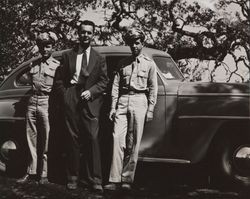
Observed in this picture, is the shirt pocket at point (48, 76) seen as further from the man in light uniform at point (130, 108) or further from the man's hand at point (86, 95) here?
the man in light uniform at point (130, 108)

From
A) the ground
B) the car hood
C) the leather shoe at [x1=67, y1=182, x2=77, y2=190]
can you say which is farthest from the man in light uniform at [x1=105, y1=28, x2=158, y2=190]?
the car hood

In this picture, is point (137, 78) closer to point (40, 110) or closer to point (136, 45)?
point (136, 45)

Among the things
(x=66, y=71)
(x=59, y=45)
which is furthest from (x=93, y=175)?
(x=59, y=45)

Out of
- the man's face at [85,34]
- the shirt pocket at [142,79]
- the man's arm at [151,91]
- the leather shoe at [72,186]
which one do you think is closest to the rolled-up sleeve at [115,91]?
the shirt pocket at [142,79]

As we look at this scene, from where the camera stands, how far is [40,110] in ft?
18.1

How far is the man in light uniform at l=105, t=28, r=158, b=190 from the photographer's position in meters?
5.02

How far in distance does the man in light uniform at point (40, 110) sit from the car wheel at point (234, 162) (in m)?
2.14

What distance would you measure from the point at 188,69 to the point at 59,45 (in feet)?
11.2

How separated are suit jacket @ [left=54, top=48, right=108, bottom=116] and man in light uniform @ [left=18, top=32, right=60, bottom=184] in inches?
12.9

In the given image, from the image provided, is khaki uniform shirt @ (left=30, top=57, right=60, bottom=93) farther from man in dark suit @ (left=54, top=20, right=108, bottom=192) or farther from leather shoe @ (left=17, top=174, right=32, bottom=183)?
leather shoe @ (left=17, top=174, right=32, bottom=183)

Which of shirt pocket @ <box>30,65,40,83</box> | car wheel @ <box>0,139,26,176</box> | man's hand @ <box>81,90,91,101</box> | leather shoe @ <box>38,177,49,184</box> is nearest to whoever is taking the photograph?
man's hand @ <box>81,90,91,101</box>

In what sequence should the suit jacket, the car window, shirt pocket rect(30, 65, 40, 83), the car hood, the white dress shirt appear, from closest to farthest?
the suit jacket, the white dress shirt, the car hood, shirt pocket rect(30, 65, 40, 83), the car window

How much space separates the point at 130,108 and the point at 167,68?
1.41 meters

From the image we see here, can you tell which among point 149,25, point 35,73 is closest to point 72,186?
point 35,73
